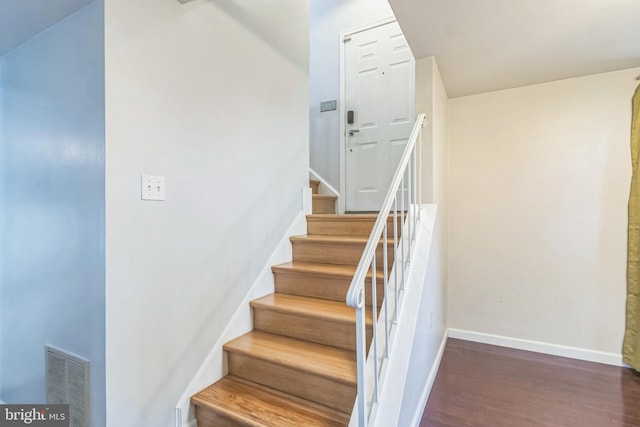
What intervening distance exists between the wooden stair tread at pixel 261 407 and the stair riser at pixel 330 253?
945 millimetres

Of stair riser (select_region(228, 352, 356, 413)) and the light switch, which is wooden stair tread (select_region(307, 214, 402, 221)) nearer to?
stair riser (select_region(228, 352, 356, 413))

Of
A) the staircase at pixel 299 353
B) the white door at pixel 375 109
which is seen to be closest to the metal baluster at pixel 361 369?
the staircase at pixel 299 353

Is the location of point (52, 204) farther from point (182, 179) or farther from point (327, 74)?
point (327, 74)

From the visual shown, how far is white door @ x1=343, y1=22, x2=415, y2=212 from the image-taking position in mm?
3266

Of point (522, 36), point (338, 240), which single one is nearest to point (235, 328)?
point (338, 240)

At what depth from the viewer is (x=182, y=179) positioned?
162 cm

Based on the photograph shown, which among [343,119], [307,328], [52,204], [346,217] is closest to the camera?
[52,204]

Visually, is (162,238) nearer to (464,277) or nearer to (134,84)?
(134,84)

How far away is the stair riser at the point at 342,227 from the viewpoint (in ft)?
7.87

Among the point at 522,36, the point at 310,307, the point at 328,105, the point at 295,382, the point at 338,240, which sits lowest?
the point at 295,382

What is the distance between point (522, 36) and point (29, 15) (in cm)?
266

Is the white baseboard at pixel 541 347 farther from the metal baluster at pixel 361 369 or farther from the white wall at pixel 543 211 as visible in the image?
the metal baluster at pixel 361 369

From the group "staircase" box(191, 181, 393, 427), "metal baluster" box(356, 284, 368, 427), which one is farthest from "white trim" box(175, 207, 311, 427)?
"metal baluster" box(356, 284, 368, 427)

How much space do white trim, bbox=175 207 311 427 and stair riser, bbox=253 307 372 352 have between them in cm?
10
